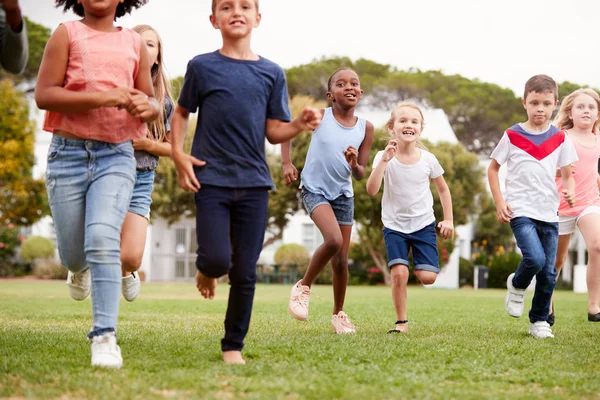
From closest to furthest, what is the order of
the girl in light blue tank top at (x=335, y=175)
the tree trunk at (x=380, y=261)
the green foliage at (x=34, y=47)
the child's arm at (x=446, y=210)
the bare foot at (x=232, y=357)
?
1. the bare foot at (x=232, y=357)
2. the girl in light blue tank top at (x=335, y=175)
3. the child's arm at (x=446, y=210)
4. the tree trunk at (x=380, y=261)
5. the green foliage at (x=34, y=47)

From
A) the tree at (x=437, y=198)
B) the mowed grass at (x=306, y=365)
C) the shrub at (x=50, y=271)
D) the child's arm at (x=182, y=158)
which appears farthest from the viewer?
the shrub at (x=50, y=271)

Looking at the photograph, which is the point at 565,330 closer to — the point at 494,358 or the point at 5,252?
the point at 494,358

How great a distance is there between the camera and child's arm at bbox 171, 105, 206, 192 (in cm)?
430

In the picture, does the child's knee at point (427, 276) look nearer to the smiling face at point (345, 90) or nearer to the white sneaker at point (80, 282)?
the smiling face at point (345, 90)

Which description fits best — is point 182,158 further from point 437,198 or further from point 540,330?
point 437,198

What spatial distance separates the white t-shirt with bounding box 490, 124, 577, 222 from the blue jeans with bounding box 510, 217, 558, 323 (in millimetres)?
83

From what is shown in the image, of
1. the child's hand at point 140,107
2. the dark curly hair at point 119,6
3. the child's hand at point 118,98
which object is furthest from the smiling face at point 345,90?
the child's hand at point 118,98

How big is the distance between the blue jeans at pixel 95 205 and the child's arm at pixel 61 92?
0.23 m

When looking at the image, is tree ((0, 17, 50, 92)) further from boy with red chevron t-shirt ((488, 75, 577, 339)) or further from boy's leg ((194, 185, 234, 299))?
boy's leg ((194, 185, 234, 299))

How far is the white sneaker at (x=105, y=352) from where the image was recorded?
410 cm

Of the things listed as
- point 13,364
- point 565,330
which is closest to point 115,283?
point 13,364

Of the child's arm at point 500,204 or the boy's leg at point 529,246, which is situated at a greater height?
the child's arm at point 500,204

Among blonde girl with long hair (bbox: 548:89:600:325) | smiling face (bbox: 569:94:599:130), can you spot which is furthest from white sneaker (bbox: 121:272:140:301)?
smiling face (bbox: 569:94:599:130)

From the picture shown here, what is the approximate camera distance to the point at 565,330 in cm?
739
